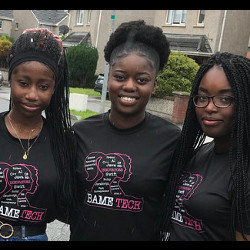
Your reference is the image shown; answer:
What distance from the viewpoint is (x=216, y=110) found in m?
2.05

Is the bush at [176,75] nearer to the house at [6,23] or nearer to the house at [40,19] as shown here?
the house at [40,19]

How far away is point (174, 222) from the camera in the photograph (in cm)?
217

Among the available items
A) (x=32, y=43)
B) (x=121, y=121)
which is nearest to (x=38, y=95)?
(x=32, y=43)

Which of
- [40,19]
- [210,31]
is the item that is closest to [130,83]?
[210,31]

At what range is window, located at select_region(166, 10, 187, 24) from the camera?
2241 cm

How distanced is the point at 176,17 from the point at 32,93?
21980 mm

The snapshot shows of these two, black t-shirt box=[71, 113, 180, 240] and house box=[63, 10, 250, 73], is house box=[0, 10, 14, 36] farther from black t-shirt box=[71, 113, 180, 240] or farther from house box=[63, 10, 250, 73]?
black t-shirt box=[71, 113, 180, 240]

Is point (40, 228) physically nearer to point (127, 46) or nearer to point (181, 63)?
point (127, 46)

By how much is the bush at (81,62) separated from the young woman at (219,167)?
2208 centimetres

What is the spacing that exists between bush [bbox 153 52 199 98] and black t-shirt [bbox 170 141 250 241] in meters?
11.8

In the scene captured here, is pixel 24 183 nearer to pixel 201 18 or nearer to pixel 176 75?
pixel 176 75

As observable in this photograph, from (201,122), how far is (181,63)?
12.1 m

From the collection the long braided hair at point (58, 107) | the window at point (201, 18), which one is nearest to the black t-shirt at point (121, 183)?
the long braided hair at point (58, 107)

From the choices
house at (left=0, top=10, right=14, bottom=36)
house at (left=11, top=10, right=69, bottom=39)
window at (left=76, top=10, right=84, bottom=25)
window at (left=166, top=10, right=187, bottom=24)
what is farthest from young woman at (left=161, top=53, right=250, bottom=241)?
house at (left=0, top=10, right=14, bottom=36)
